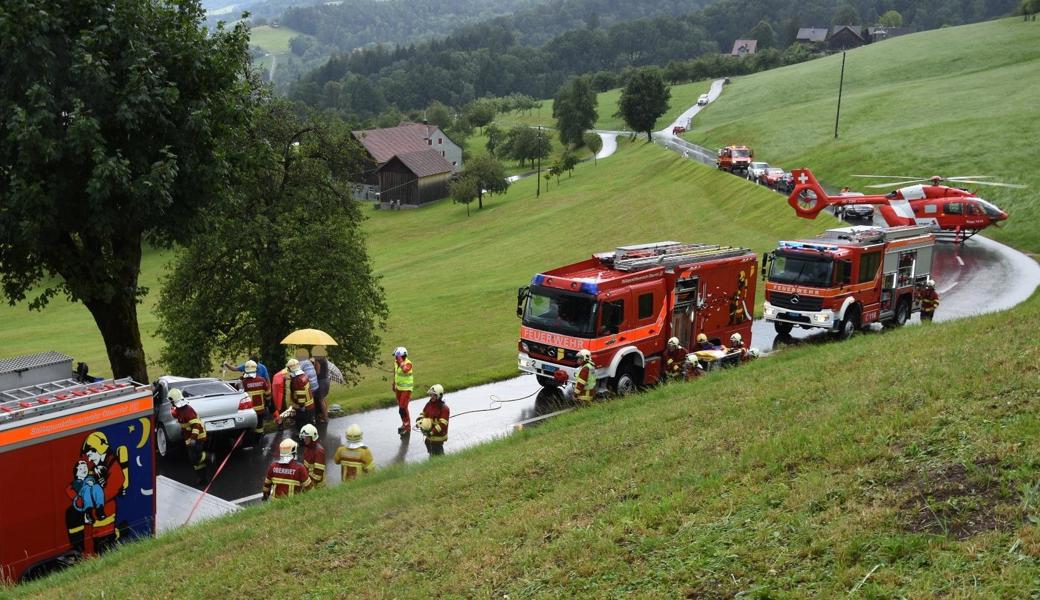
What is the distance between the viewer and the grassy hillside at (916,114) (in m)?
53.1

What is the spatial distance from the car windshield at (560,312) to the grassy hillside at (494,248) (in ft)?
11.3

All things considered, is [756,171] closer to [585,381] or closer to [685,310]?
[685,310]

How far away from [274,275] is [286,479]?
1059cm

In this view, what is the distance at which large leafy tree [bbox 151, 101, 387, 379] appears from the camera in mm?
22422

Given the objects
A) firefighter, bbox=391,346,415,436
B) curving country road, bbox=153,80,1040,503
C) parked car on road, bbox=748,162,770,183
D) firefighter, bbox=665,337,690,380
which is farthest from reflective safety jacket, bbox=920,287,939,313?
parked car on road, bbox=748,162,770,183

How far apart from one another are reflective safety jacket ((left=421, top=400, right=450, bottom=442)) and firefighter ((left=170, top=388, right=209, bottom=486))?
3741 millimetres

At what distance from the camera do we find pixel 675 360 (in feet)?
62.1

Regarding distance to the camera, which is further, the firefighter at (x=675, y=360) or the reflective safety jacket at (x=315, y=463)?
the firefighter at (x=675, y=360)

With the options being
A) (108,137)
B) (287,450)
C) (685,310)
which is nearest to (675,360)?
(685,310)

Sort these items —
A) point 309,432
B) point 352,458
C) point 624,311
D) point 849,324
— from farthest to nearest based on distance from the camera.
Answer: point 849,324
point 624,311
point 352,458
point 309,432

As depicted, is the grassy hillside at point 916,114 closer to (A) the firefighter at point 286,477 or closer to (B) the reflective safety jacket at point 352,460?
(B) the reflective safety jacket at point 352,460

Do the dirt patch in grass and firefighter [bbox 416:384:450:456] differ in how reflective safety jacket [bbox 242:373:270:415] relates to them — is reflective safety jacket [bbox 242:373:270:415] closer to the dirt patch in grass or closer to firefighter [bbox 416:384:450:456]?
firefighter [bbox 416:384:450:456]

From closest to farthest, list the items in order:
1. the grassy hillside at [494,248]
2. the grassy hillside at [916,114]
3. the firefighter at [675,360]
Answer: the firefighter at [675,360] → the grassy hillside at [494,248] → the grassy hillside at [916,114]

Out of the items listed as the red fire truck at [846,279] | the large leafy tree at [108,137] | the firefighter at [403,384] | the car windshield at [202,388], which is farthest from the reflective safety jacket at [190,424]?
the red fire truck at [846,279]
